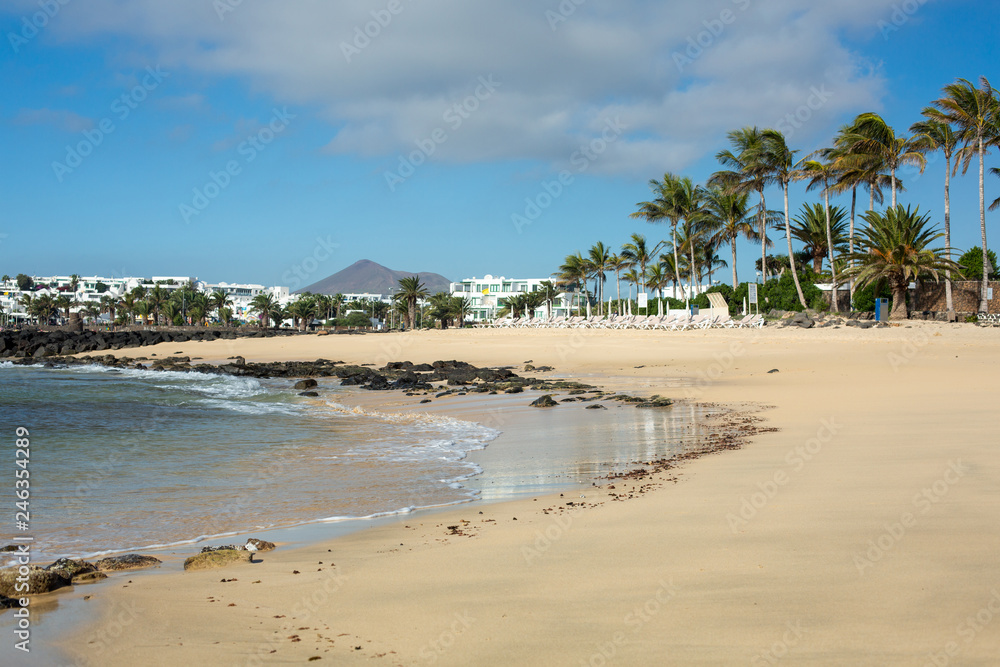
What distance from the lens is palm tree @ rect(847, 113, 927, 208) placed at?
1324 inches

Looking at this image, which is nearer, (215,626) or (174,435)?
(215,626)

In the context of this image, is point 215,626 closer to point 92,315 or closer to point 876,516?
point 876,516

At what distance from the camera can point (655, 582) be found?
3.55 meters

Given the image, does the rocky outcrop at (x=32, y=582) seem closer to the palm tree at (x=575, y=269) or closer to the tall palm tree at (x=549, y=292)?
the palm tree at (x=575, y=269)

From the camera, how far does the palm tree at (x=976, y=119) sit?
29828 mm

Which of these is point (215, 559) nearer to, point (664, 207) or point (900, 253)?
point (900, 253)

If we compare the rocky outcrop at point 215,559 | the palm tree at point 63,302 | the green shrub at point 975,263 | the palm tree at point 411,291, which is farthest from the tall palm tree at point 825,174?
the palm tree at point 63,302

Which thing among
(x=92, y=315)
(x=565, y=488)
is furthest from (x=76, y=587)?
(x=92, y=315)

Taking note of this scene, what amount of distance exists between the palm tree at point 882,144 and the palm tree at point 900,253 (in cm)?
496

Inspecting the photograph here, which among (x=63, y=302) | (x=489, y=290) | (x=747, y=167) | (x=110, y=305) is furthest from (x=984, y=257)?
(x=63, y=302)

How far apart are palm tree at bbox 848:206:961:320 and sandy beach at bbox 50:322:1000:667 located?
24833mm

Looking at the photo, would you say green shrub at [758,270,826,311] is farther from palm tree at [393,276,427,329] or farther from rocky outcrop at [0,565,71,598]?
palm tree at [393,276,427,329]

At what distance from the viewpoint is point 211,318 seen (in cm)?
13562

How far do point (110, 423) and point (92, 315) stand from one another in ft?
459
